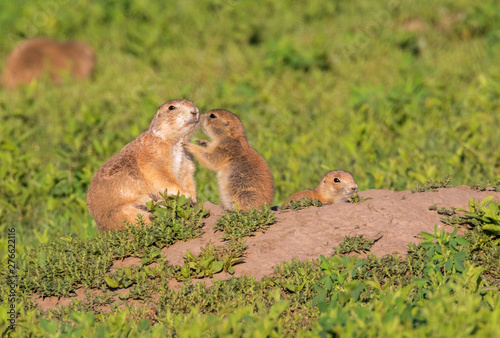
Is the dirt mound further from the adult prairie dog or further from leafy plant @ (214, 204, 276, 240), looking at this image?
the adult prairie dog

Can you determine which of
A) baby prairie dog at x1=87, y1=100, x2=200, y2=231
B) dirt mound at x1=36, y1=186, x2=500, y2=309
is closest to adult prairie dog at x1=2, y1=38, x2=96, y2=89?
baby prairie dog at x1=87, y1=100, x2=200, y2=231

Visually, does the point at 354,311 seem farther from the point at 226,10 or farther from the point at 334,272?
the point at 226,10

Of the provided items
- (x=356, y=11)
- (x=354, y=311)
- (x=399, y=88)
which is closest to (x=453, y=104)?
(x=399, y=88)

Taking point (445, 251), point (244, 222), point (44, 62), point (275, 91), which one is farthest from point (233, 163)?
point (44, 62)

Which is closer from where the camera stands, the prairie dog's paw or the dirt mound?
the dirt mound

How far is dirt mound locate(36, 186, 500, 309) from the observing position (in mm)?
5336

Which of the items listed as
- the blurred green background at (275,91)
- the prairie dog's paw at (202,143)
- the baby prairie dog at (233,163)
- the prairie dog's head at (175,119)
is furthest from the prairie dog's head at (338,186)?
the prairie dog's head at (175,119)

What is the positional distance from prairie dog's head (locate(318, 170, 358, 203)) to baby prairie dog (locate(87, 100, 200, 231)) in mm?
1442

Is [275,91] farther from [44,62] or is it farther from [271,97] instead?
[44,62]

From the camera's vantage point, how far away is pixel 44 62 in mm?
12906

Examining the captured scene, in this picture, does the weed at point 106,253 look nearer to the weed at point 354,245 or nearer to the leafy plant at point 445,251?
the weed at point 354,245

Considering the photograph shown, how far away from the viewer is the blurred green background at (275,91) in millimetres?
7965

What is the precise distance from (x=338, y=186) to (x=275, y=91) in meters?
5.19

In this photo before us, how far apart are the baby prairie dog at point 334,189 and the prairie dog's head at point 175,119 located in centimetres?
132
